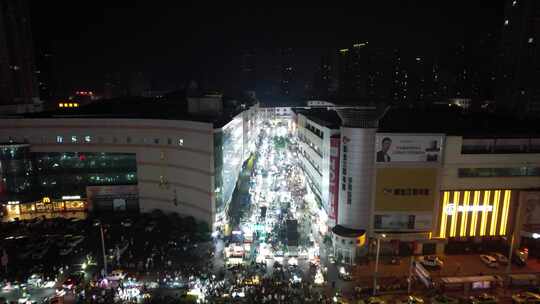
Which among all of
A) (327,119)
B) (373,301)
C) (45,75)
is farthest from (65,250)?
(45,75)

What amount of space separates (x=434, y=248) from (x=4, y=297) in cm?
3583

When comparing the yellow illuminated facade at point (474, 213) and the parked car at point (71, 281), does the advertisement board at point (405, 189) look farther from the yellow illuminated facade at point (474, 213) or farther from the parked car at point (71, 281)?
the parked car at point (71, 281)

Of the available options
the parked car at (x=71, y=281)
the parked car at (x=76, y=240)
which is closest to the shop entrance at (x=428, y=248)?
the parked car at (x=71, y=281)

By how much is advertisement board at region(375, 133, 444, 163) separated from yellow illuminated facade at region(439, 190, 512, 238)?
426cm

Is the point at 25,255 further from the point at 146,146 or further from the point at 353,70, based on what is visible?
the point at 353,70

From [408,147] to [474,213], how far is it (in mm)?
9611

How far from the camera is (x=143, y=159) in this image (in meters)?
39.5

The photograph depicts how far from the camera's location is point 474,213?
109ft

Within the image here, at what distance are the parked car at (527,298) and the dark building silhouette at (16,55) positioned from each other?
8273 cm

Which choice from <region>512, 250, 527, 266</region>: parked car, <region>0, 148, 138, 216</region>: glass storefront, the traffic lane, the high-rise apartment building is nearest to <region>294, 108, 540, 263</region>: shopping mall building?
the traffic lane

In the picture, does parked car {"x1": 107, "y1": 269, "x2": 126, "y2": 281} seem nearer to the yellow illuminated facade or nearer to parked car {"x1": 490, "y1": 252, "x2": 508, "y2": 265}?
the yellow illuminated facade

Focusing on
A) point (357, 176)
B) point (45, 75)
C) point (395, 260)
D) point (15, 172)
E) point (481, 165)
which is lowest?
point (395, 260)

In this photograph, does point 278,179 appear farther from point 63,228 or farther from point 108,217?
point 63,228

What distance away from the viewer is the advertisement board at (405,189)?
32125 millimetres
